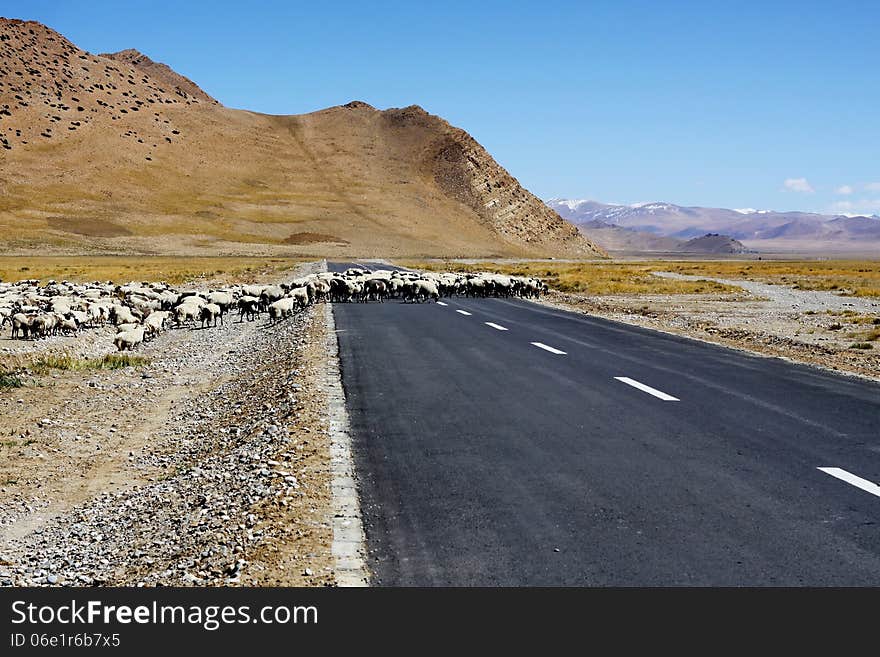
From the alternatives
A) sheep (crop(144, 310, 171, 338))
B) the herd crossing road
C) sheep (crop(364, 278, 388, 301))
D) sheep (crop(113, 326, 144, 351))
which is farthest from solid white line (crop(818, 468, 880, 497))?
sheep (crop(364, 278, 388, 301))

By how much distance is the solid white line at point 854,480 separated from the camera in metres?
7.48

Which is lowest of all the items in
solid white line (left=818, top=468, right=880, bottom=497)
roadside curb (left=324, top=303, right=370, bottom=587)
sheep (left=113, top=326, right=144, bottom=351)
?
sheep (left=113, top=326, right=144, bottom=351)

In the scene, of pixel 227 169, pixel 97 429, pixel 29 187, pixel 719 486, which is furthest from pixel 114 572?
pixel 227 169

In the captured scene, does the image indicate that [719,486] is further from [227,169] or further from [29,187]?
[227,169]

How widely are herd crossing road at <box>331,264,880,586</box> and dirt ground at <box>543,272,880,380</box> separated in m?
4.09

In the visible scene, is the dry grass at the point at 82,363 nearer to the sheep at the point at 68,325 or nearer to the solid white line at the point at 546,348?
the sheep at the point at 68,325

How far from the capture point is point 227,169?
172000 mm

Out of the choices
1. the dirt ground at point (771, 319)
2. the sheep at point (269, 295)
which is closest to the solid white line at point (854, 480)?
the dirt ground at point (771, 319)

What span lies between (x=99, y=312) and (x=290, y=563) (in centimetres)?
2311

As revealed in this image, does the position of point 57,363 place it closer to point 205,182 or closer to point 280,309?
point 280,309

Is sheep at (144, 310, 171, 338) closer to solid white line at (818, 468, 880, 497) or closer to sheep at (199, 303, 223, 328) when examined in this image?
sheep at (199, 303, 223, 328)

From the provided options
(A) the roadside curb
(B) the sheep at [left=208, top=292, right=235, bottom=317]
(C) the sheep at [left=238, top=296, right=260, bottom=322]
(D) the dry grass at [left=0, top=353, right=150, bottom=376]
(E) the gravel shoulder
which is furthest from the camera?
(B) the sheep at [left=208, top=292, right=235, bottom=317]

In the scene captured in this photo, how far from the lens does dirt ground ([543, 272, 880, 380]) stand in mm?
19875

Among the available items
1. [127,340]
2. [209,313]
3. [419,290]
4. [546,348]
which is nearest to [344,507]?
[546,348]
